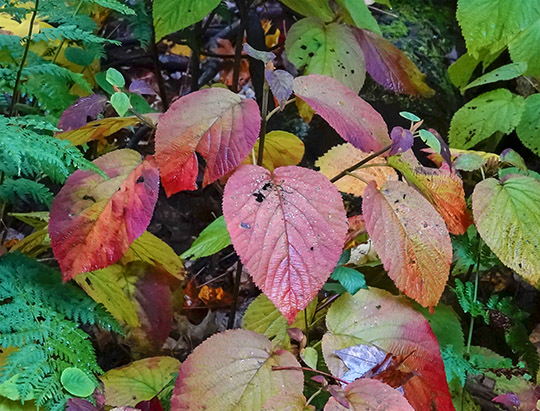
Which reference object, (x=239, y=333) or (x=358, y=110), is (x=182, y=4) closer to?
(x=358, y=110)

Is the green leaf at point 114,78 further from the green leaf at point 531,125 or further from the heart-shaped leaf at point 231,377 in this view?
the green leaf at point 531,125

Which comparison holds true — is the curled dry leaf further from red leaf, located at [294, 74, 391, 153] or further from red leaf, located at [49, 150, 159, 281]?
red leaf, located at [49, 150, 159, 281]

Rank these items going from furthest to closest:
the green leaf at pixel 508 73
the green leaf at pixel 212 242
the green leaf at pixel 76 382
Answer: the green leaf at pixel 508 73 → the green leaf at pixel 212 242 → the green leaf at pixel 76 382

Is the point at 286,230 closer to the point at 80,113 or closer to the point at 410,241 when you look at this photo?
the point at 410,241

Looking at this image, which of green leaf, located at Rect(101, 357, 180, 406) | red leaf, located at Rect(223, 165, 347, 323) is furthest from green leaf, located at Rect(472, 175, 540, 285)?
green leaf, located at Rect(101, 357, 180, 406)

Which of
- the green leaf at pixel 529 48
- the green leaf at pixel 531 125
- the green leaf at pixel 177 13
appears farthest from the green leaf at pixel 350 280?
the green leaf at pixel 529 48

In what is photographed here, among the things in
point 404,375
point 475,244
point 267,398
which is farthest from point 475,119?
point 267,398
